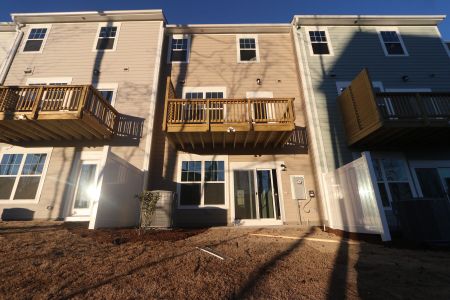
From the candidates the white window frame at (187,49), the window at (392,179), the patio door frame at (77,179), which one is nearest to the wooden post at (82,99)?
the patio door frame at (77,179)

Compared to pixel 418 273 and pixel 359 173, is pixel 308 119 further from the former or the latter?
pixel 418 273

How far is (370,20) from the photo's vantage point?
38.1 ft

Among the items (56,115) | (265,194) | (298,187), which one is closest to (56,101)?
(56,115)

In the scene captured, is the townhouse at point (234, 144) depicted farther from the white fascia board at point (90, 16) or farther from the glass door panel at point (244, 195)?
the white fascia board at point (90, 16)

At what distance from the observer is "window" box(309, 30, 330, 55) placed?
11156 millimetres

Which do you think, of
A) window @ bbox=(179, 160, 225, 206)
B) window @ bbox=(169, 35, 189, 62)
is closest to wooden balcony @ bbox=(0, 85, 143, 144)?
window @ bbox=(179, 160, 225, 206)

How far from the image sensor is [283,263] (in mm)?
3854

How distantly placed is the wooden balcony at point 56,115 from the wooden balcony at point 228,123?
7.41 feet

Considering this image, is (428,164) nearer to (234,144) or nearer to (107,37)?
(234,144)

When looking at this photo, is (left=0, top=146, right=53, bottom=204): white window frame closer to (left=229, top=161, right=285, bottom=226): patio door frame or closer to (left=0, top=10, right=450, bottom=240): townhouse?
(left=0, top=10, right=450, bottom=240): townhouse

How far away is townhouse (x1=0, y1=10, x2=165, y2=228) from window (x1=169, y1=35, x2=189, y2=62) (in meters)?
0.79

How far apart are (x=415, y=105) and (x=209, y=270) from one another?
9.38m

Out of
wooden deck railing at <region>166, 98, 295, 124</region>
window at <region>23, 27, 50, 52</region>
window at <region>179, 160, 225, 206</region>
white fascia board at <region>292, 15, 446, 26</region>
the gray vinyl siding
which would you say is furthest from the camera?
white fascia board at <region>292, 15, 446, 26</region>

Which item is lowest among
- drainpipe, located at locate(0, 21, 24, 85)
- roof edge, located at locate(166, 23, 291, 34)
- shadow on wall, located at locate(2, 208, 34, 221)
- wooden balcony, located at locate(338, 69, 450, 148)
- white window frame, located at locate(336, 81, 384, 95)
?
shadow on wall, located at locate(2, 208, 34, 221)
